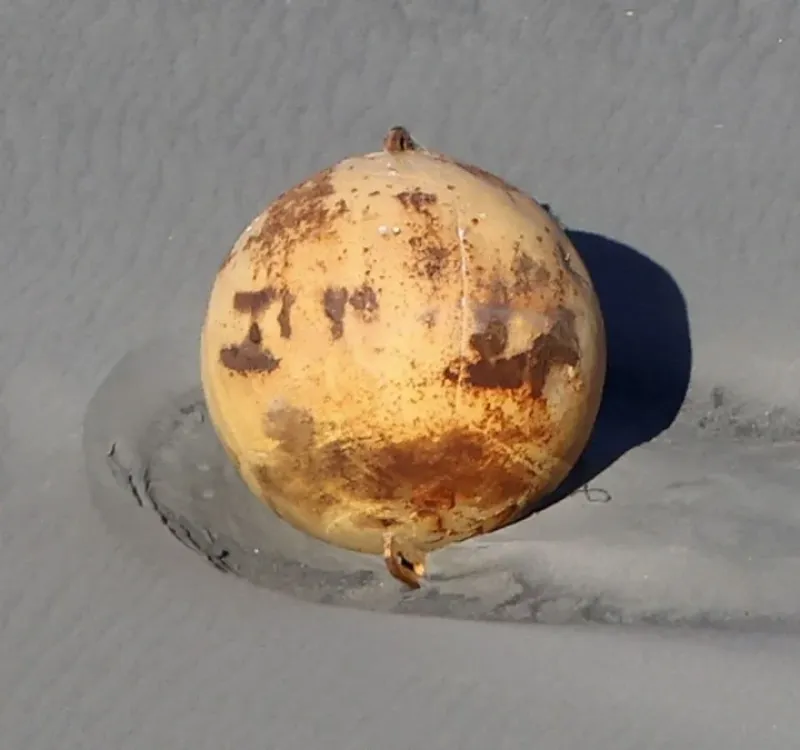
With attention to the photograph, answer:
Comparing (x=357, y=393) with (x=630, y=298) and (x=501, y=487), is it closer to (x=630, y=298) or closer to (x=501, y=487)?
(x=501, y=487)

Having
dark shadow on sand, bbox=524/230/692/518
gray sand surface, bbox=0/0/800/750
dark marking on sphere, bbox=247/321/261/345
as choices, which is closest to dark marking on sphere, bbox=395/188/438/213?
dark marking on sphere, bbox=247/321/261/345

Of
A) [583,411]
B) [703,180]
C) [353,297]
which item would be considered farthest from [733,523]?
[703,180]

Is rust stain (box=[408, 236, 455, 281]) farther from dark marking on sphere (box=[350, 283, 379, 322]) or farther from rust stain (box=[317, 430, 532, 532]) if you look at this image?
rust stain (box=[317, 430, 532, 532])

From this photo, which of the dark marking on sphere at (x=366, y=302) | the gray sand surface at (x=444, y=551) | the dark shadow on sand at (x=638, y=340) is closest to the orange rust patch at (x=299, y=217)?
the dark marking on sphere at (x=366, y=302)

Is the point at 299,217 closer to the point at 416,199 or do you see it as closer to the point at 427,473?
the point at 416,199

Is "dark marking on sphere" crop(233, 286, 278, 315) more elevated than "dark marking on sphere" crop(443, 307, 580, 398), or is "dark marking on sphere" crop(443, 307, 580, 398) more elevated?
"dark marking on sphere" crop(233, 286, 278, 315)
